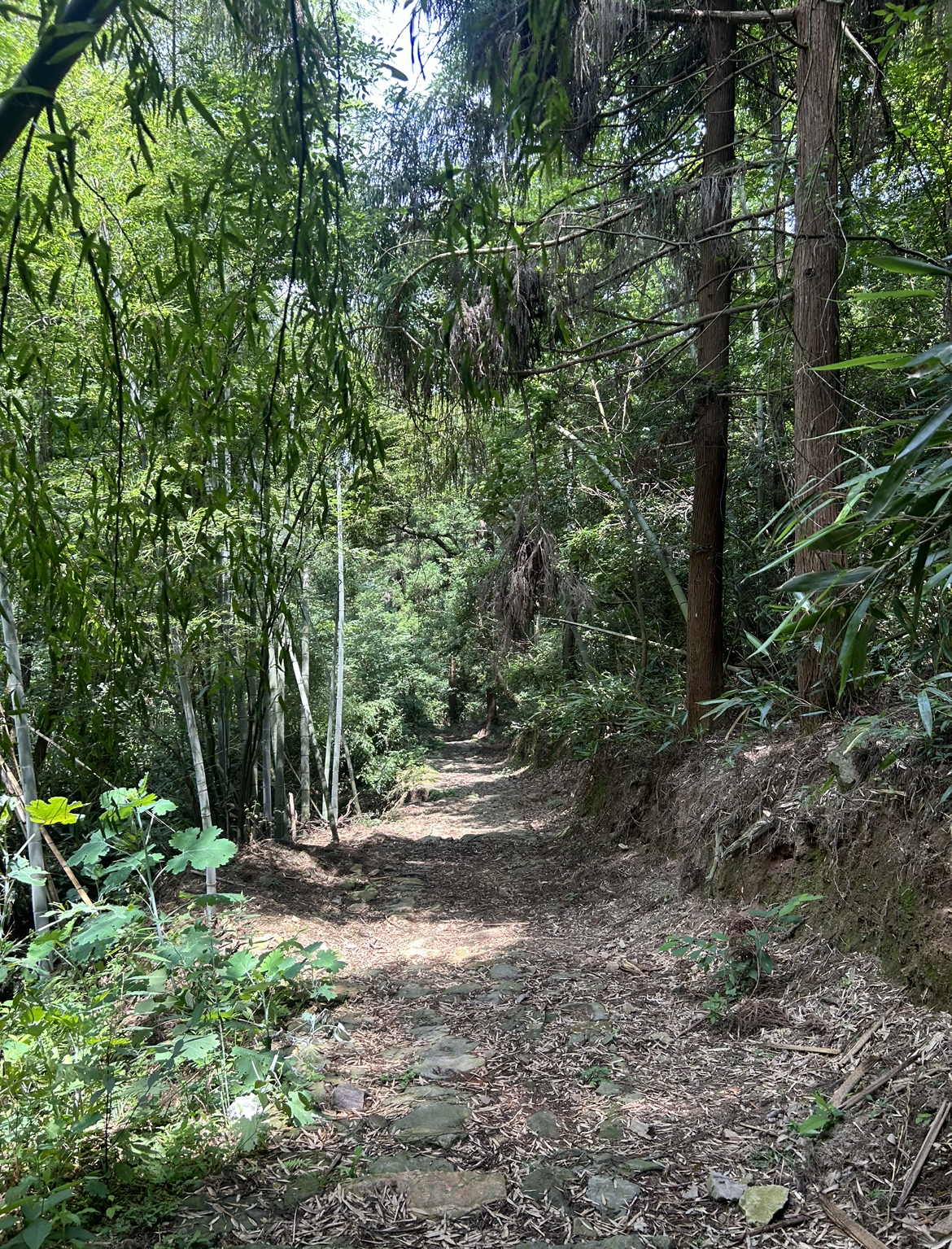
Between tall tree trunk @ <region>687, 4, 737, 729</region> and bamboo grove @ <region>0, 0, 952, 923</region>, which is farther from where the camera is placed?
tall tree trunk @ <region>687, 4, 737, 729</region>

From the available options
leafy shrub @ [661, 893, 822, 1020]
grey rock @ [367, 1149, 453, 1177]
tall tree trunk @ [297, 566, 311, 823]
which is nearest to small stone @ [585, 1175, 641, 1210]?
grey rock @ [367, 1149, 453, 1177]

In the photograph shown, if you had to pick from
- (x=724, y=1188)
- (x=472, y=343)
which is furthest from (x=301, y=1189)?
(x=472, y=343)

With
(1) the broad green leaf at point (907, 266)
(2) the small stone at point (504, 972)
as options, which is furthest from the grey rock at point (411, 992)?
(1) the broad green leaf at point (907, 266)

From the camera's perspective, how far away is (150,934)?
9.64 feet

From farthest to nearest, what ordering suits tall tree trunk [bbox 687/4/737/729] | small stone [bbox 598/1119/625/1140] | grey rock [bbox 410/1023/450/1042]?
tall tree trunk [bbox 687/4/737/729]
grey rock [bbox 410/1023/450/1042]
small stone [bbox 598/1119/625/1140]

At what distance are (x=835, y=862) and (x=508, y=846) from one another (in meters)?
4.48

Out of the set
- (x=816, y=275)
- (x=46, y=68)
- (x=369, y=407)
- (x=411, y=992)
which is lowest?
(x=411, y=992)

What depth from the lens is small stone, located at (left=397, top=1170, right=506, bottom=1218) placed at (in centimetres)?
194

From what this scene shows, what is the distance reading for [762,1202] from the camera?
185 centimetres

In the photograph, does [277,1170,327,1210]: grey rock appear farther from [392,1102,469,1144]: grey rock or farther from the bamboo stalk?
the bamboo stalk

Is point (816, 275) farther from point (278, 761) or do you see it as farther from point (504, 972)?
point (278, 761)

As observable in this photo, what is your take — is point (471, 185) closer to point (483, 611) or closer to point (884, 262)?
point (884, 262)

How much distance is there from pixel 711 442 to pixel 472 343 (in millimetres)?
2117

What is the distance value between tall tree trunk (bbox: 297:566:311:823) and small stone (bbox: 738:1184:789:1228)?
6.09 m
